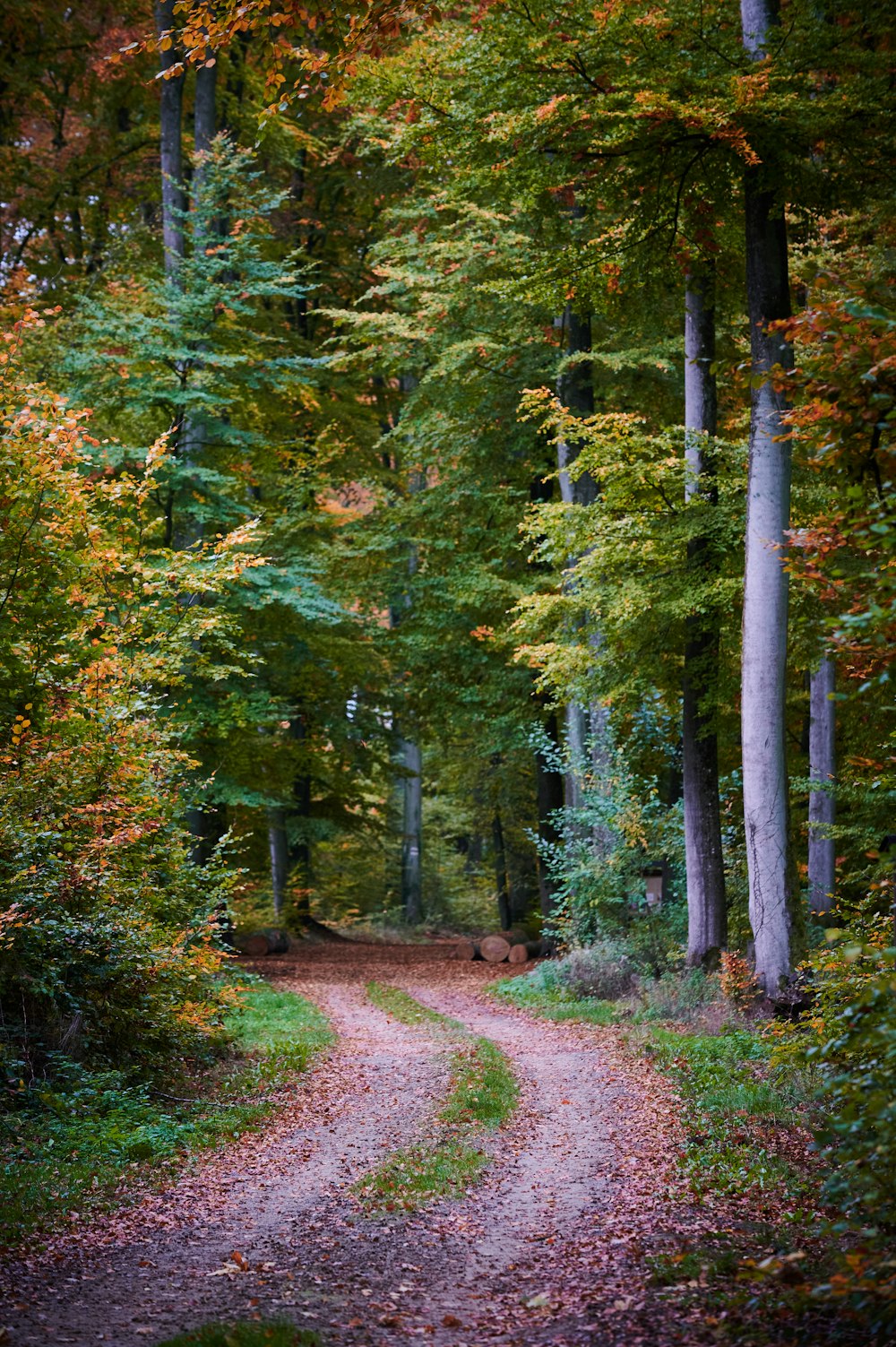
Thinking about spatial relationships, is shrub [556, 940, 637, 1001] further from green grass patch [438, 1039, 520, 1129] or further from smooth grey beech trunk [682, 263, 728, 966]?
green grass patch [438, 1039, 520, 1129]

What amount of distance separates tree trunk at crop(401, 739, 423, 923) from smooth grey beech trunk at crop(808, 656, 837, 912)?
13.9m

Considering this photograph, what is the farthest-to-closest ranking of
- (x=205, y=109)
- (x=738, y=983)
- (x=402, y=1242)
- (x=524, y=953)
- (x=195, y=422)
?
(x=524, y=953) → (x=205, y=109) → (x=195, y=422) → (x=738, y=983) → (x=402, y=1242)

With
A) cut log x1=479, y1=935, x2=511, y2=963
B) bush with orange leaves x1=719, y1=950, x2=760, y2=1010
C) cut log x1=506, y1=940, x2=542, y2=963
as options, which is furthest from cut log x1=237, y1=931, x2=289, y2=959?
bush with orange leaves x1=719, y1=950, x2=760, y2=1010

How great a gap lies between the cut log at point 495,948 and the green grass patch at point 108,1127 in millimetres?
11370

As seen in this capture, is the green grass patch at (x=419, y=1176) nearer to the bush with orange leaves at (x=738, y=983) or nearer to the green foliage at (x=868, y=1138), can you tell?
the green foliage at (x=868, y=1138)

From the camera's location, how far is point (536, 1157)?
7324 mm

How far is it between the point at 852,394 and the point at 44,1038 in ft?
23.0

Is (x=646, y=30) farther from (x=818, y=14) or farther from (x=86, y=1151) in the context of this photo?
(x=86, y=1151)

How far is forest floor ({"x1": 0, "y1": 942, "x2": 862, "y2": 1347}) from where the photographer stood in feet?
14.8

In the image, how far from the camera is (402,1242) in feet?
18.6

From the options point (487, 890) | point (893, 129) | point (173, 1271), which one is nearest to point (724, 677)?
point (893, 129)

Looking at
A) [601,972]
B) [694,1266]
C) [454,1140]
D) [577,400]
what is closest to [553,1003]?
[601,972]

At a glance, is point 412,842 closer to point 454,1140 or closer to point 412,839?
point 412,839

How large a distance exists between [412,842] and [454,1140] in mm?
20743
